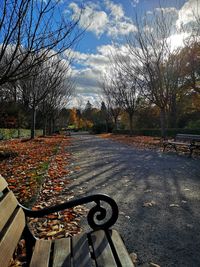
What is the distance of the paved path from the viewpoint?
306 centimetres

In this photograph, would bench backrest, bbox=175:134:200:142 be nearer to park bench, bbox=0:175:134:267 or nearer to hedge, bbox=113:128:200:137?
hedge, bbox=113:128:200:137

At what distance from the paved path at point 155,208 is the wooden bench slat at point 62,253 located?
95 cm

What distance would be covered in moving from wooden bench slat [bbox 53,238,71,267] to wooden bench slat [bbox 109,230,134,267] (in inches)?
14.2

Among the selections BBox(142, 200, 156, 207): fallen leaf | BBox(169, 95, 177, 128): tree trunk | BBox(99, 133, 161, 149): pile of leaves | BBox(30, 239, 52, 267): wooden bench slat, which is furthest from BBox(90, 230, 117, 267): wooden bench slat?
BBox(169, 95, 177, 128): tree trunk

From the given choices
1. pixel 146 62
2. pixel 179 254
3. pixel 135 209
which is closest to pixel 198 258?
pixel 179 254

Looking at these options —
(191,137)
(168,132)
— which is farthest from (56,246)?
(168,132)

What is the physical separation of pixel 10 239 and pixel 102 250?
0.70m

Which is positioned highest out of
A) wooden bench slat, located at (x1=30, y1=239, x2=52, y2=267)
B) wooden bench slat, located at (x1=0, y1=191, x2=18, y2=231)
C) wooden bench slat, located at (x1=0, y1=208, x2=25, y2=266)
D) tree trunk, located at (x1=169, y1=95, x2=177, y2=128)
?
tree trunk, located at (x1=169, y1=95, x2=177, y2=128)

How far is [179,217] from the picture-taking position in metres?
4.12

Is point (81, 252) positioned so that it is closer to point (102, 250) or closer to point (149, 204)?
point (102, 250)

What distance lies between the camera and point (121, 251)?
6.93ft

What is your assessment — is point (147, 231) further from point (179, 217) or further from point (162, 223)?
point (179, 217)

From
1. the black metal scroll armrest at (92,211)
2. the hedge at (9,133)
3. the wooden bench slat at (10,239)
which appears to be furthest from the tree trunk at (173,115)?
the wooden bench slat at (10,239)

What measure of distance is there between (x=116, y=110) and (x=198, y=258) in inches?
1703
